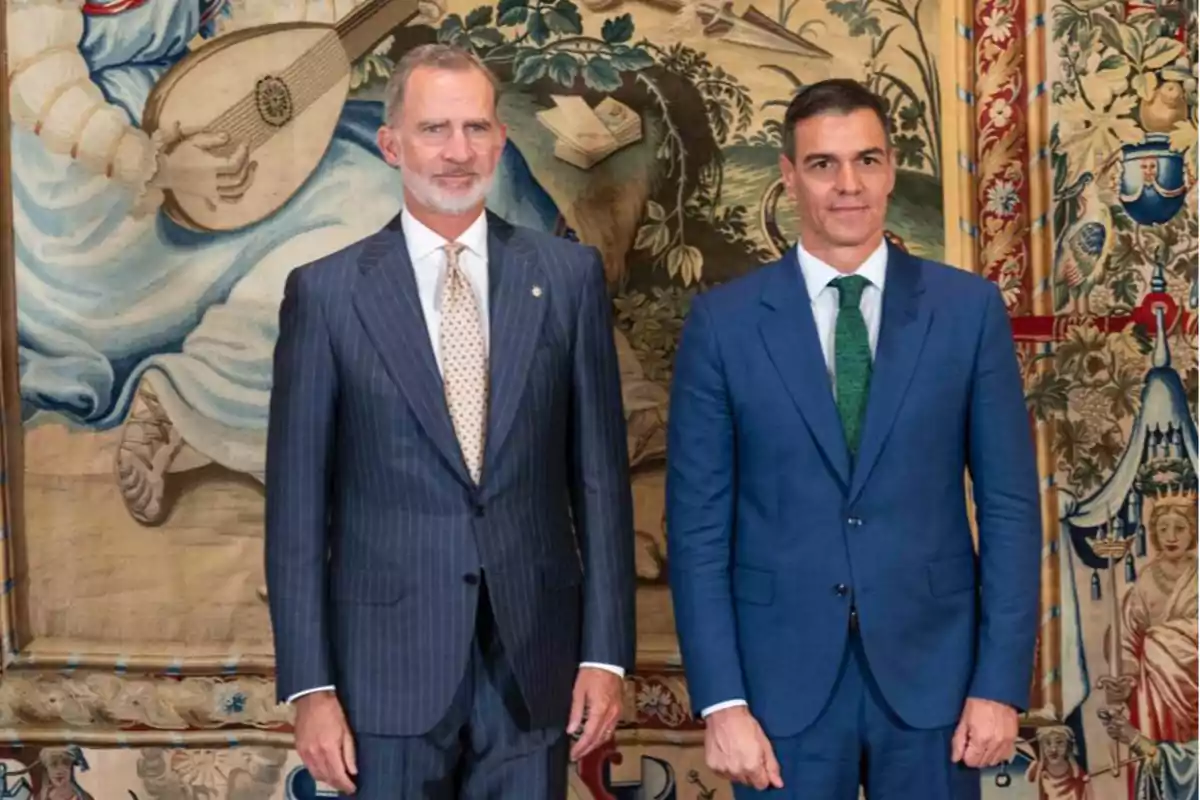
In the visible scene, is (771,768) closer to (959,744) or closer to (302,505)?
(959,744)

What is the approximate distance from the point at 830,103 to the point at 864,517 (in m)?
0.65

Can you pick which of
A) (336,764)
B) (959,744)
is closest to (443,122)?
(336,764)

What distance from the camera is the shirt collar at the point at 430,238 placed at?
7.23ft

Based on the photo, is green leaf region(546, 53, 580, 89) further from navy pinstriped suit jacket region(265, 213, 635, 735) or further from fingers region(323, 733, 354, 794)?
fingers region(323, 733, 354, 794)

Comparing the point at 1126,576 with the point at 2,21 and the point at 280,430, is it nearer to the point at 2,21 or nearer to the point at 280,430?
the point at 280,430

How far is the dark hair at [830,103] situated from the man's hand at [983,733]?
904 mm

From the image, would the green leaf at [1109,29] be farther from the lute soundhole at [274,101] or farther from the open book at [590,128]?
the lute soundhole at [274,101]

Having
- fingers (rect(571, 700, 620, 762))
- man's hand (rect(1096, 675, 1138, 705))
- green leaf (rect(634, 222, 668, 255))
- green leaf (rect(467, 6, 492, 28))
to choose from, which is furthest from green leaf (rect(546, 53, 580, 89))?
man's hand (rect(1096, 675, 1138, 705))

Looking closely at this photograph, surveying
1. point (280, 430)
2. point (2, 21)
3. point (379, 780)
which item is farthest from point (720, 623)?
point (2, 21)

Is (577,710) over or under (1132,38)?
under

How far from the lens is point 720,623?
6.85 ft

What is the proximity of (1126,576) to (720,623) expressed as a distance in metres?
1.31

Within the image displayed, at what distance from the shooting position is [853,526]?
2070mm

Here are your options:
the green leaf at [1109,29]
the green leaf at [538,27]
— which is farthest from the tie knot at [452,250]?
the green leaf at [1109,29]
